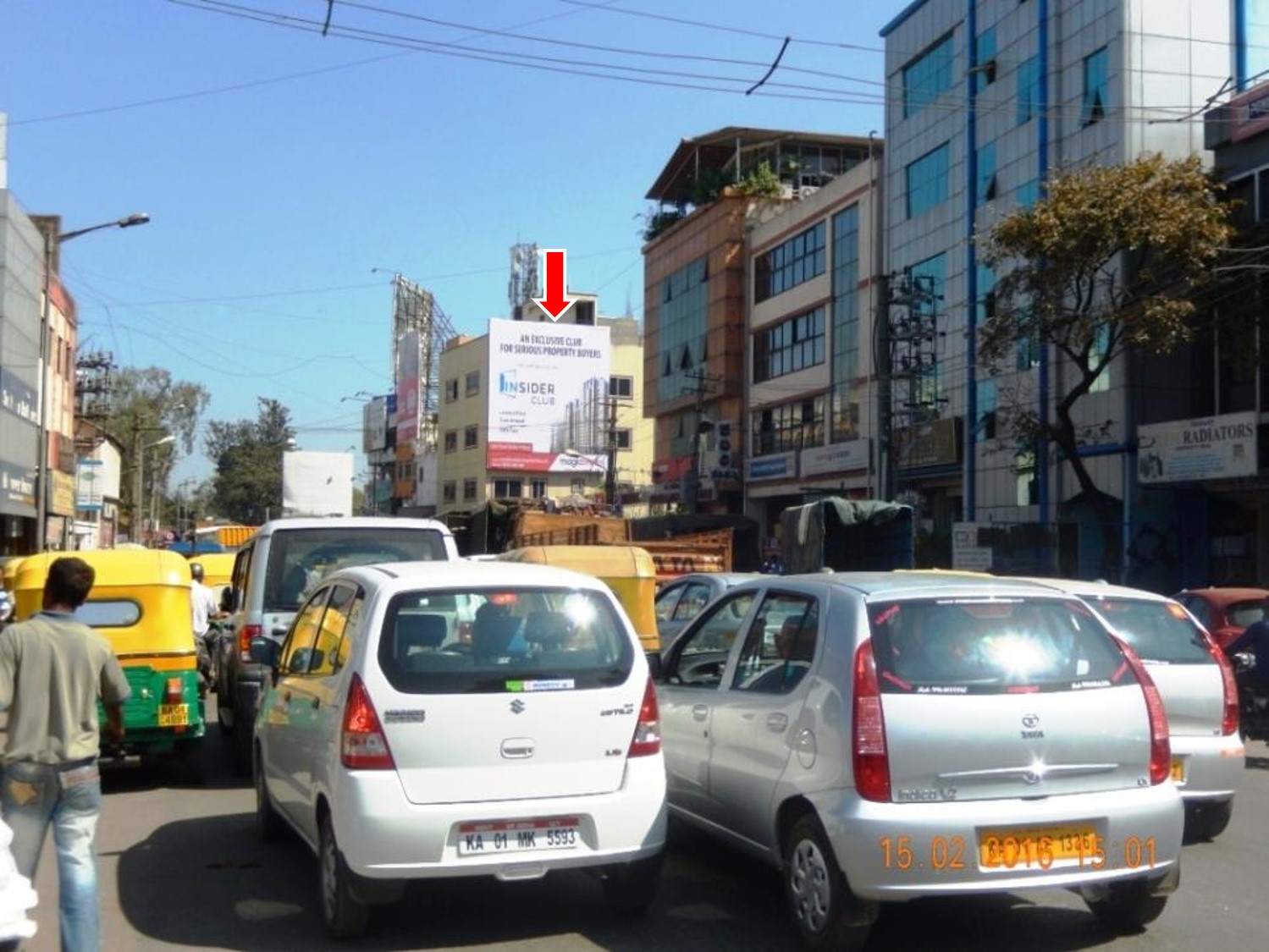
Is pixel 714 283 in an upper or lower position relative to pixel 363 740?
upper

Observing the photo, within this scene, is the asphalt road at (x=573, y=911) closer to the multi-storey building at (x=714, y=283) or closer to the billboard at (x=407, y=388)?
the multi-storey building at (x=714, y=283)

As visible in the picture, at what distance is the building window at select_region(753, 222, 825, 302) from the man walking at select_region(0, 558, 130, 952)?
39.7m

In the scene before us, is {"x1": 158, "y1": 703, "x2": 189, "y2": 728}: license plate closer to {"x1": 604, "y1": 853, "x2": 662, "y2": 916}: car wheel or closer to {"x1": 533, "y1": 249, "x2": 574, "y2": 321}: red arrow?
{"x1": 604, "y1": 853, "x2": 662, "y2": 916}: car wheel

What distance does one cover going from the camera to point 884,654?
576 centimetres

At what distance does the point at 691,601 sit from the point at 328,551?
4.76 m

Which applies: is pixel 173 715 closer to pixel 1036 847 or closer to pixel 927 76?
pixel 1036 847

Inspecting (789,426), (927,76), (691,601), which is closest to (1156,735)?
(691,601)

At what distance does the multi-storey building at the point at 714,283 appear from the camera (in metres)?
49.7

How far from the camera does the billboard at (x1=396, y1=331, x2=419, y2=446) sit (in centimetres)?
8738

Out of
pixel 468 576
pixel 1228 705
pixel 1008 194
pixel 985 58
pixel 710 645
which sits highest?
pixel 985 58

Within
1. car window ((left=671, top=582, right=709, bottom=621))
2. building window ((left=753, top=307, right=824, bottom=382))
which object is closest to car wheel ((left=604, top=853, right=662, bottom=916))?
car window ((left=671, top=582, right=709, bottom=621))

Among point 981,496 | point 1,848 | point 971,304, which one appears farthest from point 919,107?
point 1,848

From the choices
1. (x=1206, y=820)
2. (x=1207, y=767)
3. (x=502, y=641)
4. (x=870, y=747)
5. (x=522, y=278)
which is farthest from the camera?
(x=522, y=278)

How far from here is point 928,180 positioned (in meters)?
38.3
